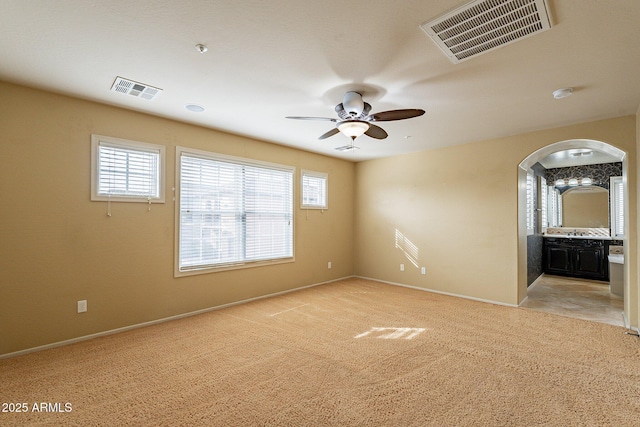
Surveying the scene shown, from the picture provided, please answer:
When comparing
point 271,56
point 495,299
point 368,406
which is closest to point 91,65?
point 271,56

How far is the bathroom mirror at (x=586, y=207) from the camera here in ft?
21.8

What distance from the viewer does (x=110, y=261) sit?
11.4 ft

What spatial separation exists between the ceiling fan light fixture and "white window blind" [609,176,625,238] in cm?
669

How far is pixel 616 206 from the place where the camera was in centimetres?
643

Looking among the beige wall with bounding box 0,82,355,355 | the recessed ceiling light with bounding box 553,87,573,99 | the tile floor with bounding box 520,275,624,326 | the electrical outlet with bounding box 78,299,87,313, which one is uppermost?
the recessed ceiling light with bounding box 553,87,573,99

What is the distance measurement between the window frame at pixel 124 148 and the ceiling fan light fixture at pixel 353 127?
2.40 meters

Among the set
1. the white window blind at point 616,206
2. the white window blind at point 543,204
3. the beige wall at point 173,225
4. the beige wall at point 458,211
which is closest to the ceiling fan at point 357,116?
the beige wall at point 173,225

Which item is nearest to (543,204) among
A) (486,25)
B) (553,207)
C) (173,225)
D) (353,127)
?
(553,207)

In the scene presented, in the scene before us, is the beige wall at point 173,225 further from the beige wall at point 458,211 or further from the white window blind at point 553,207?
the white window blind at point 553,207

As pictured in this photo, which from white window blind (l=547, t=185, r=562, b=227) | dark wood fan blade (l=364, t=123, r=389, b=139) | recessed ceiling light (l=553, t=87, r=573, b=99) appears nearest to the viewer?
recessed ceiling light (l=553, t=87, r=573, b=99)

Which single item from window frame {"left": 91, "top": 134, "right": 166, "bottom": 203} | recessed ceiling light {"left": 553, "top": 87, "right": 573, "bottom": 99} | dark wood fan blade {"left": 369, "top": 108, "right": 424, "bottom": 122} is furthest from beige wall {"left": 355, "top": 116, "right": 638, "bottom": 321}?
window frame {"left": 91, "top": 134, "right": 166, "bottom": 203}

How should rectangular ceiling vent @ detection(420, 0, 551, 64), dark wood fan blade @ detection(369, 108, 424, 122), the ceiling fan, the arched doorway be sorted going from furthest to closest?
the arched doorway
the ceiling fan
dark wood fan blade @ detection(369, 108, 424, 122)
rectangular ceiling vent @ detection(420, 0, 551, 64)

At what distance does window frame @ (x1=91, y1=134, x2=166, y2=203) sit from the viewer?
3387mm

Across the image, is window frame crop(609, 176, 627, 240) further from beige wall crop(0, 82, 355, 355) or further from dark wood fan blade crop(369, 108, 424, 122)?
beige wall crop(0, 82, 355, 355)
